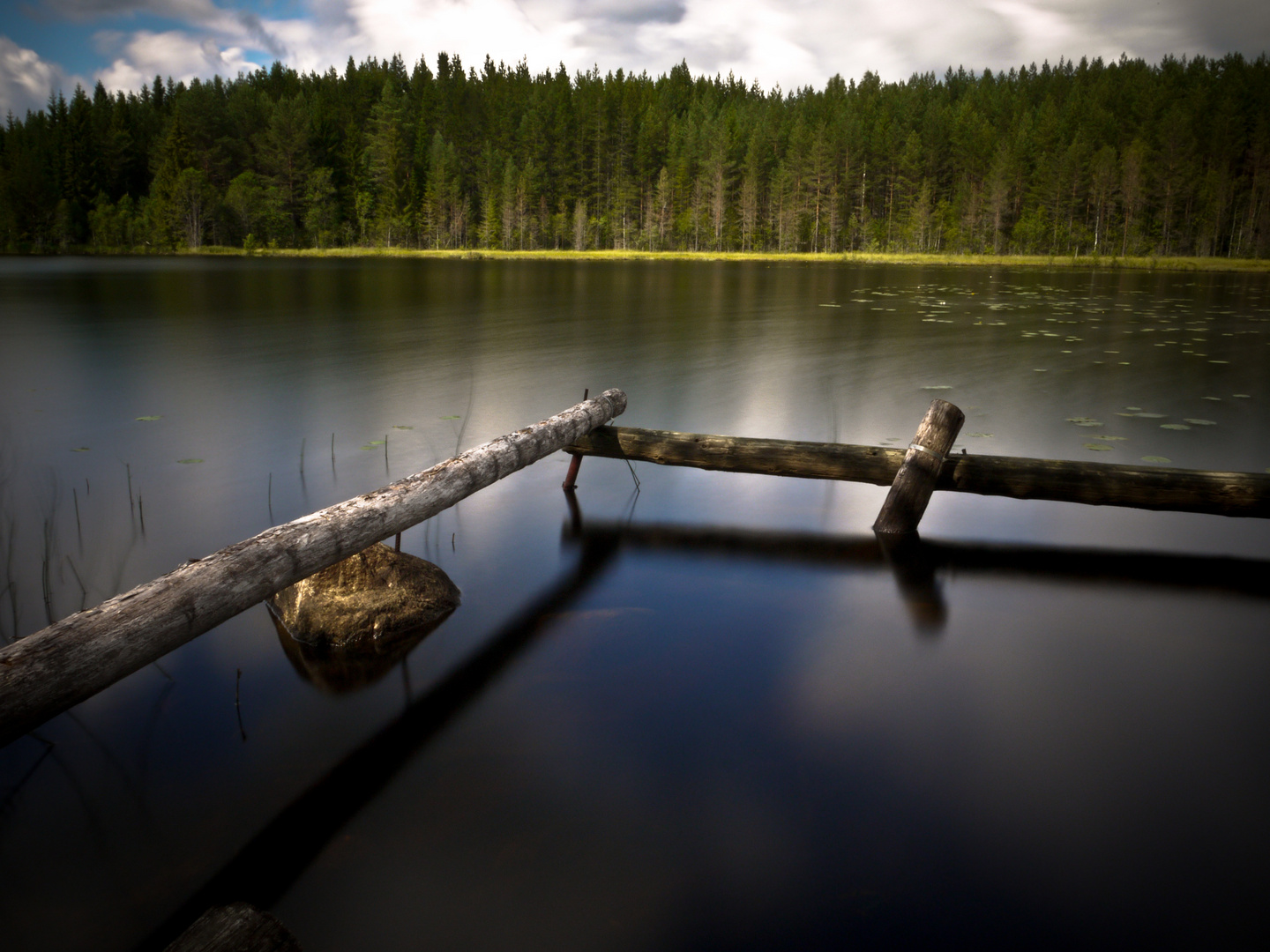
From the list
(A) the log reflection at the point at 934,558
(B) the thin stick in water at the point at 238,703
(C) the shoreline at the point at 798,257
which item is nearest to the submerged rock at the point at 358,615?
(B) the thin stick in water at the point at 238,703

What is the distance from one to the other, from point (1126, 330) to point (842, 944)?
24324 millimetres

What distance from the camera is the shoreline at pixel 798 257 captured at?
77000 mm

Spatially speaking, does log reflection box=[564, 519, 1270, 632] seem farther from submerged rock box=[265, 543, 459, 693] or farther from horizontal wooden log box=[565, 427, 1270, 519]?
submerged rock box=[265, 543, 459, 693]

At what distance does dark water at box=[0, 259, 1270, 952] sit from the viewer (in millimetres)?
2879

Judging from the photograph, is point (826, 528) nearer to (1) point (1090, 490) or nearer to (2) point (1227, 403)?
(1) point (1090, 490)

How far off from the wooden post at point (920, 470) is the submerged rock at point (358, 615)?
383 cm

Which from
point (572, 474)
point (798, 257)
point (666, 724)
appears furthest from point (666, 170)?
point (666, 724)

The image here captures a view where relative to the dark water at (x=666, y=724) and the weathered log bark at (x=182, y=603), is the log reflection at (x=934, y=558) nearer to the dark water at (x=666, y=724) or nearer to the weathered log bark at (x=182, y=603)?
the dark water at (x=666, y=724)


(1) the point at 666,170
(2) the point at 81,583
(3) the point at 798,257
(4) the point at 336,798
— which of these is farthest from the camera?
(1) the point at 666,170

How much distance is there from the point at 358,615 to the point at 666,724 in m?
2.06

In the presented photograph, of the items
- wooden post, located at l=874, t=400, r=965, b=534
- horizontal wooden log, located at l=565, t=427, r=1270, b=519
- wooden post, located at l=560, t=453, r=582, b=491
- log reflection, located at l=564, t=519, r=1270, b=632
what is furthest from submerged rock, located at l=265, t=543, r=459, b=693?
wooden post, located at l=874, t=400, r=965, b=534

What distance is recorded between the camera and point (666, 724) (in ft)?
13.1

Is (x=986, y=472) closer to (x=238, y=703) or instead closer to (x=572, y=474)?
(x=572, y=474)

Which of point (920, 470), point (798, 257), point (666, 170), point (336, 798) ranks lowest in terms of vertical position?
point (336, 798)
